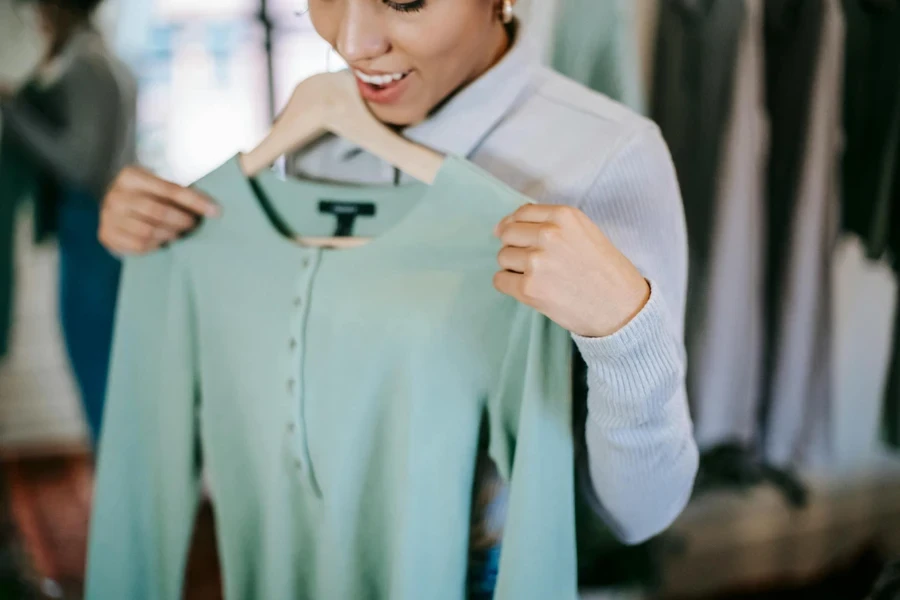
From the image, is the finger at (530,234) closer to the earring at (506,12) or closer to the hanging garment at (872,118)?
the earring at (506,12)

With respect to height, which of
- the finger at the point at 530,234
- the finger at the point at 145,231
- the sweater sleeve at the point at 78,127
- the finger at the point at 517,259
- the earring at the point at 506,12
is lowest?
the finger at the point at 145,231

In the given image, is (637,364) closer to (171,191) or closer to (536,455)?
(536,455)

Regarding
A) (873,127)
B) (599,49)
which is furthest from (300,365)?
(873,127)

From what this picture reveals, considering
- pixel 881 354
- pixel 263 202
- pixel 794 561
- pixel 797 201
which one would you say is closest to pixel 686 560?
pixel 794 561

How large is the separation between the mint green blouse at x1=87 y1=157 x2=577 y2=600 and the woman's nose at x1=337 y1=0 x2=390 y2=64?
0.12 m

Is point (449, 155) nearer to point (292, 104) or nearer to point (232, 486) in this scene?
point (292, 104)

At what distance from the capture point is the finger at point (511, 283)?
1.70 feet

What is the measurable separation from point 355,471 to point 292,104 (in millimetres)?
381

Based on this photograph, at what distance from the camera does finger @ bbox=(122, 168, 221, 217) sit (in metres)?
0.68

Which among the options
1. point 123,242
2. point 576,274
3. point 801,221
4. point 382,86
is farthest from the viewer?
point 801,221

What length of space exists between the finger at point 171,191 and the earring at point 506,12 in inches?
13.7

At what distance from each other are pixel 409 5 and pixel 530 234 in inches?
8.8

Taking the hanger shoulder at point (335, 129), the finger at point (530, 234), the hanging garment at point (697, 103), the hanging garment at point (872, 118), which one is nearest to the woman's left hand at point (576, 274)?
the finger at point (530, 234)

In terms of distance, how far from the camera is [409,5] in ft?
1.79
